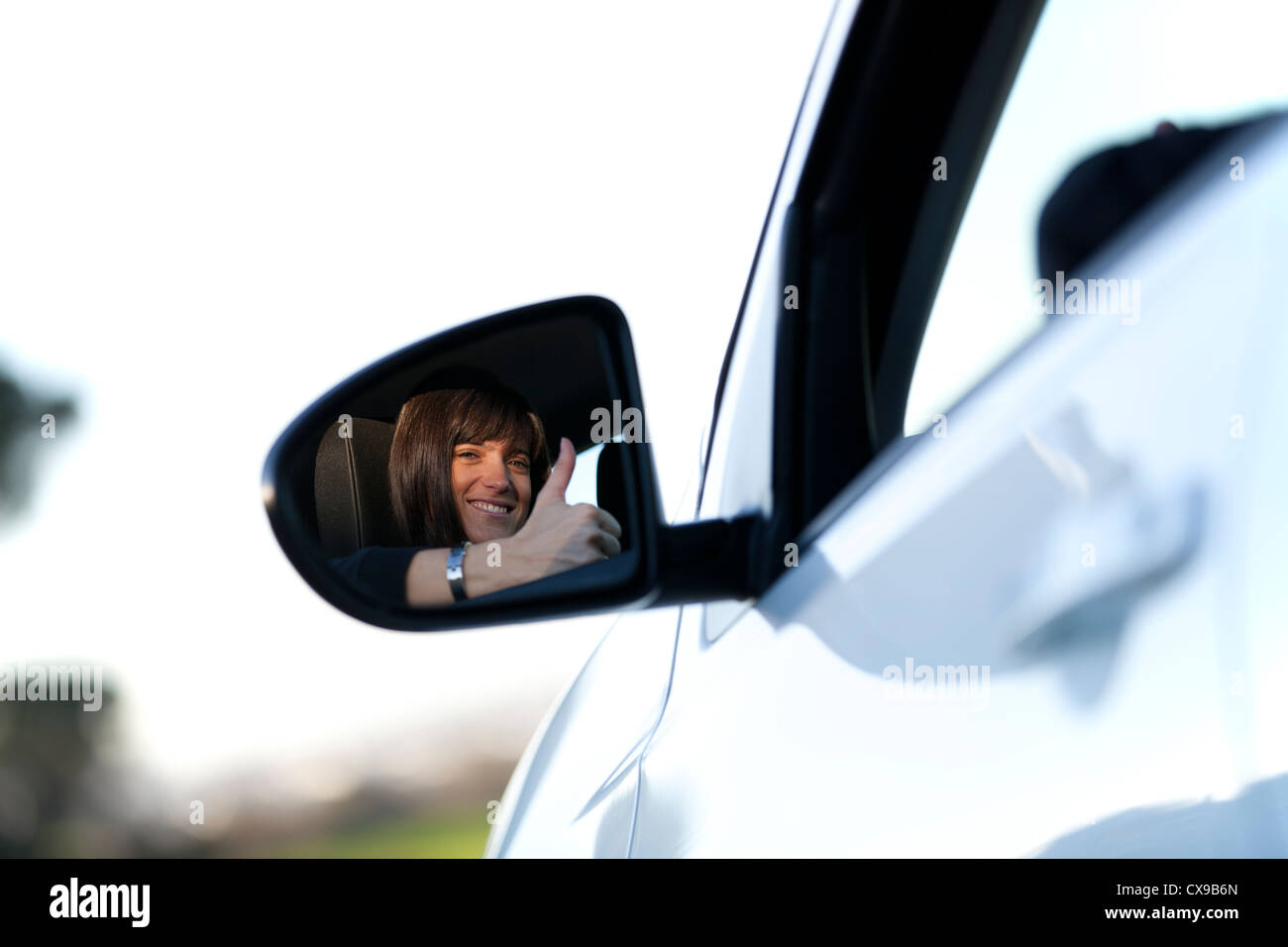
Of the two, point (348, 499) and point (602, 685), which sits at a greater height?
point (348, 499)

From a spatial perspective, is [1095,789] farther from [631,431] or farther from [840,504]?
[631,431]

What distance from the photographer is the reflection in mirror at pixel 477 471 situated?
1328mm

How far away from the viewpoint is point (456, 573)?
1.36 meters

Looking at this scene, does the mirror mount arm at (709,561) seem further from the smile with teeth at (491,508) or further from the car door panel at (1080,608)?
the smile with teeth at (491,508)

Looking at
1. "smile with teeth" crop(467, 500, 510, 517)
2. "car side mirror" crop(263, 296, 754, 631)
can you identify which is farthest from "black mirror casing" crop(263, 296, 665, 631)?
"smile with teeth" crop(467, 500, 510, 517)

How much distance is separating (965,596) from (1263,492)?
27cm

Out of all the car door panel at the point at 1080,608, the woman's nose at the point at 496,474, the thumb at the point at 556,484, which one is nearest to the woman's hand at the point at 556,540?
the thumb at the point at 556,484

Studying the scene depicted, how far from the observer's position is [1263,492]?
698 mm

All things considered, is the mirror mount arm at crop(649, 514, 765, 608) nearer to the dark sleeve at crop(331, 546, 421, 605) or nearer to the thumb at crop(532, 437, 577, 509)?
the thumb at crop(532, 437, 577, 509)

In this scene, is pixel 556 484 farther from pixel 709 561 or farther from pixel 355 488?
pixel 355 488

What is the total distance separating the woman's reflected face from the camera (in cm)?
142

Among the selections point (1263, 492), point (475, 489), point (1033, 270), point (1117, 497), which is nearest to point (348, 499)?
point (475, 489)

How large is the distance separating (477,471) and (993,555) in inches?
31.9
